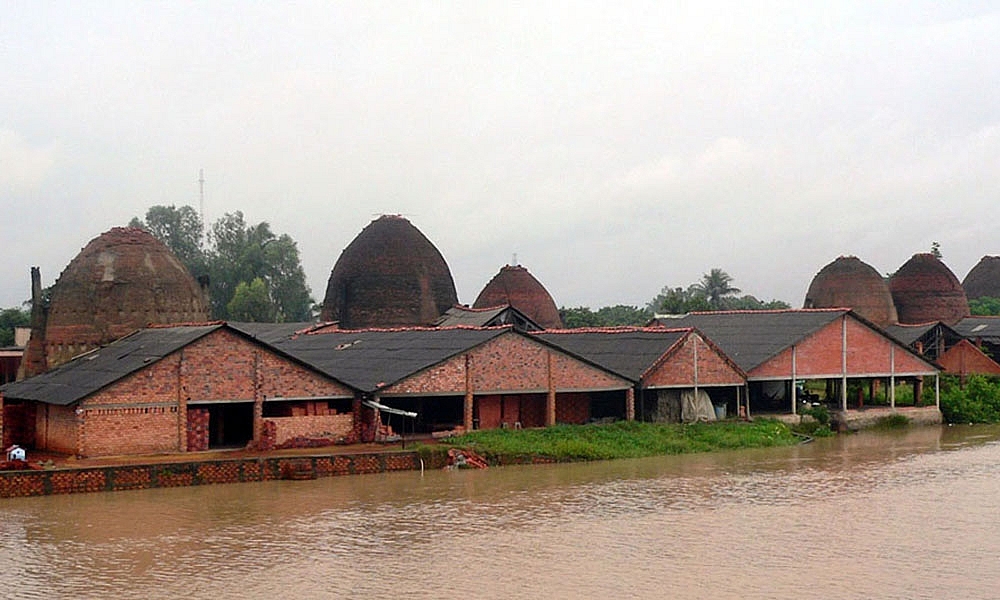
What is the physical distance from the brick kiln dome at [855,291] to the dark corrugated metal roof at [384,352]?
3197 centimetres

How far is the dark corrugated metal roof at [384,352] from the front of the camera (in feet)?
96.5

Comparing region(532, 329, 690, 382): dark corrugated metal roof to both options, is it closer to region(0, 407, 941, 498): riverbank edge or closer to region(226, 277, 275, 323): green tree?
region(0, 407, 941, 498): riverbank edge

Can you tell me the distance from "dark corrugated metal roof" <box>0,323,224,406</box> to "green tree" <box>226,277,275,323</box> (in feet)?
110

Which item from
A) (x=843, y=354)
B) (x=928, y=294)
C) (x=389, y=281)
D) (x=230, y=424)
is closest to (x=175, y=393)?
(x=230, y=424)

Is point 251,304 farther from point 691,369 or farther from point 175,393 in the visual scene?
point 175,393

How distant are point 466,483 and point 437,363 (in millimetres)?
5263

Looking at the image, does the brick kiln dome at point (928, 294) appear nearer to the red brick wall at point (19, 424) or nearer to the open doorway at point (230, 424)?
the open doorway at point (230, 424)

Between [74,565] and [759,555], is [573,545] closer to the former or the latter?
[759,555]

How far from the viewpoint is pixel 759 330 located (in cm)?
3769

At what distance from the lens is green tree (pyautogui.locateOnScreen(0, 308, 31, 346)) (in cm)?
6153

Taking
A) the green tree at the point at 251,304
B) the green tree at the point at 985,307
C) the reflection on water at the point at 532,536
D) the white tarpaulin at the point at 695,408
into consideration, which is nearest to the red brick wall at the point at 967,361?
the white tarpaulin at the point at 695,408

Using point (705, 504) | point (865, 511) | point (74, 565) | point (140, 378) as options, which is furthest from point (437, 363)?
point (74, 565)

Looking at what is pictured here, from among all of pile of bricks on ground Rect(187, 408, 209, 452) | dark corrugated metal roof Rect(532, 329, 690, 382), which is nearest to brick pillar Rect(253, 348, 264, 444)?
pile of bricks on ground Rect(187, 408, 209, 452)

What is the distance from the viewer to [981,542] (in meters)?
18.1
